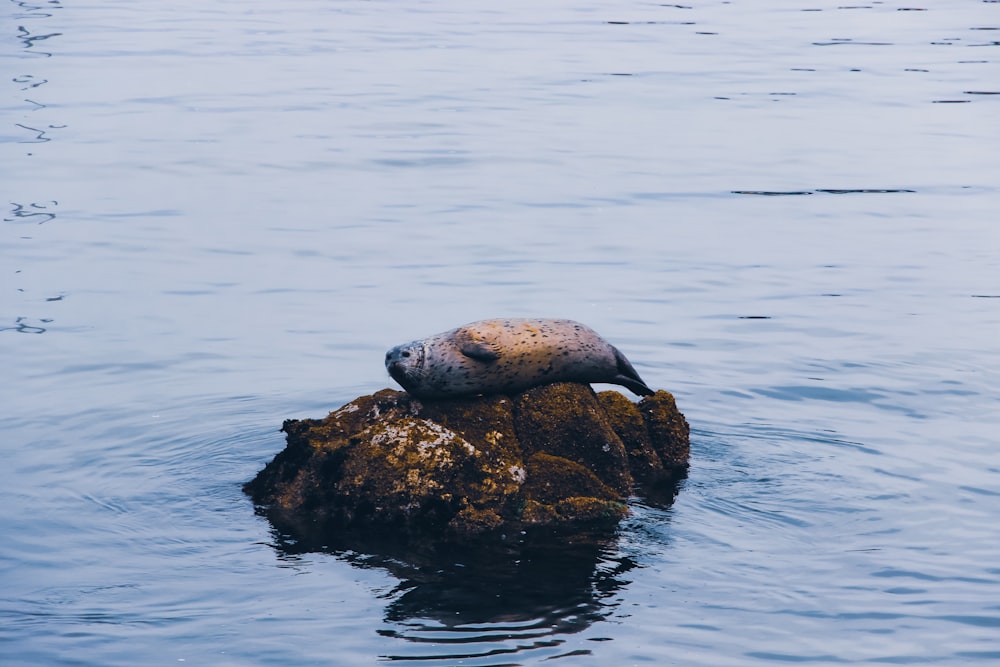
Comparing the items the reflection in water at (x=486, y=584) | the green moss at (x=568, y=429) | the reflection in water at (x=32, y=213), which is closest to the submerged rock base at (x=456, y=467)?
the green moss at (x=568, y=429)

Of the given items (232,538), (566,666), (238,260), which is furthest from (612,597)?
(238,260)

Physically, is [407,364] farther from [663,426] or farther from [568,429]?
[663,426]

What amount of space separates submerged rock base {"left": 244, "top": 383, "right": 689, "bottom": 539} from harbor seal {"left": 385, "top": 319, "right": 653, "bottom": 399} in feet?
0.31

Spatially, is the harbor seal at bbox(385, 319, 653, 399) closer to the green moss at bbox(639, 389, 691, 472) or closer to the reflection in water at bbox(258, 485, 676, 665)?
the green moss at bbox(639, 389, 691, 472)

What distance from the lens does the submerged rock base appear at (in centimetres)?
858

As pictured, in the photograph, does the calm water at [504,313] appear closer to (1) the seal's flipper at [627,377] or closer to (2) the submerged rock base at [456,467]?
(2) the submerged rock base at [456,467]

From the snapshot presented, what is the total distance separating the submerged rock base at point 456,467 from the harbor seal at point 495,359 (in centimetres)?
10

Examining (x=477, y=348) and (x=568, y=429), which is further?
(x=568, y=429)

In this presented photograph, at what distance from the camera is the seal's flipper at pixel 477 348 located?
8891 mm

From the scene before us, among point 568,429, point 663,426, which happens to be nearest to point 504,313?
point 663,426

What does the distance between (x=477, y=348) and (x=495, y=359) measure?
14 centimetres

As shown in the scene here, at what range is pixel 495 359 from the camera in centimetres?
895

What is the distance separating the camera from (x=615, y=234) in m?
17.4

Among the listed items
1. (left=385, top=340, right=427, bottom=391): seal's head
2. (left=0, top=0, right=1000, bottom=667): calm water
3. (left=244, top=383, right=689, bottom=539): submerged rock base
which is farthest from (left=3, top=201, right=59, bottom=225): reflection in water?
(left=385, top=340, right=427, bottom=391): seal's head
